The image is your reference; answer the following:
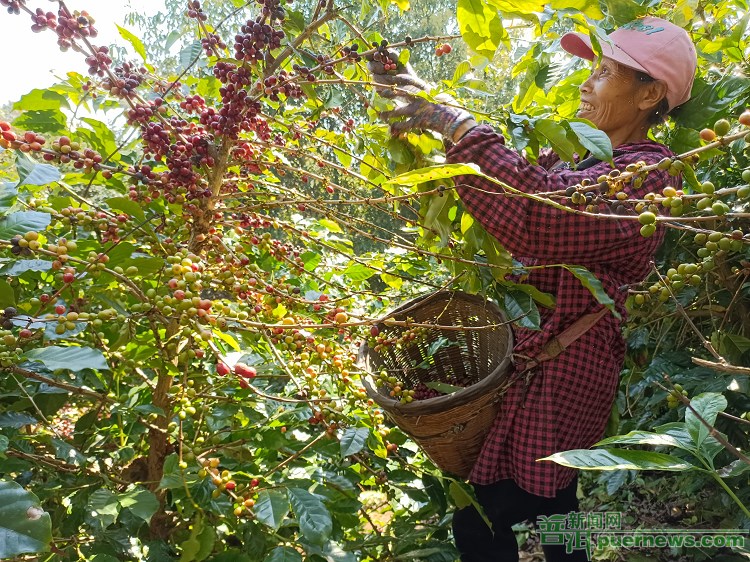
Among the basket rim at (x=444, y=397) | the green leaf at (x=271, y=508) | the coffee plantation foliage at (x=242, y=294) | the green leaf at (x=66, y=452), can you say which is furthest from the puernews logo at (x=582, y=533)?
the green leaf at (x=66, y=452)

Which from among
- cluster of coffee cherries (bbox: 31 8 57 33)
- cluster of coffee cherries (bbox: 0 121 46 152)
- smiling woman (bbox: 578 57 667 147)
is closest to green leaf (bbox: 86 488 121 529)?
cluster of coffee cherries (bbox: 0 121 46 152)

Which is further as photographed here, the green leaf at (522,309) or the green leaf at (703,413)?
the green leaf at (522,309)

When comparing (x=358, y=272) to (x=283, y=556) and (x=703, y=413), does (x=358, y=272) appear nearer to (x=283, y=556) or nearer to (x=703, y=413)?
(x=283, y=556)

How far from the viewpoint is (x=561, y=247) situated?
1120 mm

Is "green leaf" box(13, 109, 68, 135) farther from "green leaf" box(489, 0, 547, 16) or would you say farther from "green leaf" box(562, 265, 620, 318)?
"green leaf" box(562, 265, 620, 318)

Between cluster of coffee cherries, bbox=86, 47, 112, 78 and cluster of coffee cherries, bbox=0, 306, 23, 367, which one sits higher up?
cluster of coffee cherries, bbox=86, 47, 112, 78

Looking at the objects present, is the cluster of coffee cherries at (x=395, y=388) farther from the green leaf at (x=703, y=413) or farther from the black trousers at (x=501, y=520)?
the green leaf at (x=703, y=413)

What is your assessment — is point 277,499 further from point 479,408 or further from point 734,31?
point 734,31

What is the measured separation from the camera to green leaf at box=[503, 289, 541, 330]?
1.11 metres

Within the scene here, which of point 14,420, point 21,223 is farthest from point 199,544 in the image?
point 21,223

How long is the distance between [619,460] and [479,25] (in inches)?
27.1

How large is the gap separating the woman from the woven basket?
0.06 meters

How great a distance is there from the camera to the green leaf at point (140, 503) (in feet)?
3.19

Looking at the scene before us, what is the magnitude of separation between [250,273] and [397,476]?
0.63 meters
